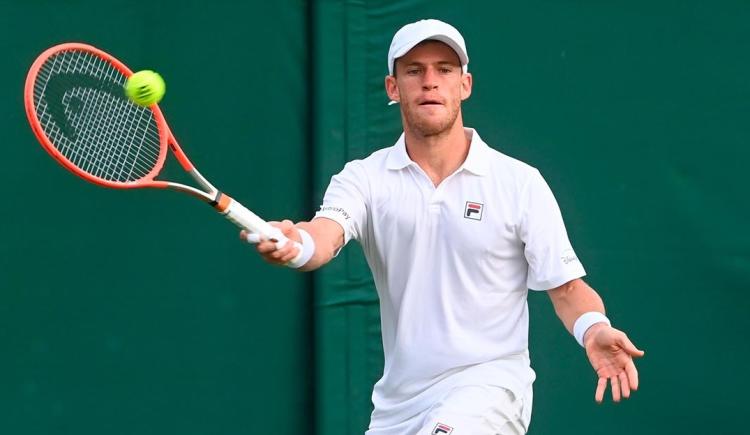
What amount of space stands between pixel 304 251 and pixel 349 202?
463 millimetres

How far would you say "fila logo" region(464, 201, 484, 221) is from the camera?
15.2 ft

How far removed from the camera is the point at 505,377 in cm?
455

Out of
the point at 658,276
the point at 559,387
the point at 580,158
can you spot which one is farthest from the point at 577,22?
the point at 559,387

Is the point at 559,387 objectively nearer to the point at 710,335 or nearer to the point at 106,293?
the point at 710,335

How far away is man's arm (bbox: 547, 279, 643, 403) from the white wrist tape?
2.71 ft

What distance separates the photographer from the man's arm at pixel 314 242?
4.04m

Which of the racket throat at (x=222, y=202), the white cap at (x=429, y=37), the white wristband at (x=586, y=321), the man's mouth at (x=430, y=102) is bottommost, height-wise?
the white wristband at (x=586, y=321)

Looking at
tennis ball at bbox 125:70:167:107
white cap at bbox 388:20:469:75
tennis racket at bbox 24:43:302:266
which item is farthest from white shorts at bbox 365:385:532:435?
tennis ball at bbox 125:70:167:107

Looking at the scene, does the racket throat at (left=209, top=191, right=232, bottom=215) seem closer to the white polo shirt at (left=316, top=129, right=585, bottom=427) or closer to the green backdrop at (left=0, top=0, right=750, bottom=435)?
the white polo shirt at (left=316, top=129, right=585, bottom=427)

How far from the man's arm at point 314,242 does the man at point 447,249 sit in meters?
0.01

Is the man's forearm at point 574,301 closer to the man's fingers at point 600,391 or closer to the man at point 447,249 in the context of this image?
the man at point 447,249

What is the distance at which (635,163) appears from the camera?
5969 mm

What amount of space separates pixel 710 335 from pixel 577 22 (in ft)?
4.37

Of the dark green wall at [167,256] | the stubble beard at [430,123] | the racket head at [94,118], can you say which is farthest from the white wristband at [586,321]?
the dark green wall at [167,256]
